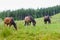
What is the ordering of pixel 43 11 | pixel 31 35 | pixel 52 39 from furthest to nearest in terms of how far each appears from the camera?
pixel 43 11, pixel 31 35, pixel 52 39

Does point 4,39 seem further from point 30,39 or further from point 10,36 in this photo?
point 30,39

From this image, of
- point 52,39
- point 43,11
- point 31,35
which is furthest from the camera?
point 43,11

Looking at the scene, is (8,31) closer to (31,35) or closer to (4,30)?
(4,30)

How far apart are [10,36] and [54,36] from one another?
6.89ft

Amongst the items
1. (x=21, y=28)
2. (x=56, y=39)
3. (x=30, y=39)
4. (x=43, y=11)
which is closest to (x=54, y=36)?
(x=56, y=39)

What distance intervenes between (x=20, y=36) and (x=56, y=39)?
1.72m

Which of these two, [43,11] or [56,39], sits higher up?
[56,39]

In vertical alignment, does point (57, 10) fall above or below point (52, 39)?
below

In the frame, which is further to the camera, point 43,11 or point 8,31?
point 43,11

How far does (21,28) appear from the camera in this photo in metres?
12.6

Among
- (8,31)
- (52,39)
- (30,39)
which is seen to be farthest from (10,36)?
(52,39)

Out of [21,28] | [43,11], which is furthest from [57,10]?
[21,28]

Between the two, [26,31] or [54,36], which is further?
[26,31]

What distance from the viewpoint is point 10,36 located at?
11.9 metres
